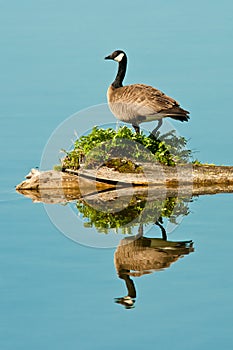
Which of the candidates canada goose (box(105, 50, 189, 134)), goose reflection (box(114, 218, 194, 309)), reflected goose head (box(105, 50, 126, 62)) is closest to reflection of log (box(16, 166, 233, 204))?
canada goose (box(105, 50, 189, 134))

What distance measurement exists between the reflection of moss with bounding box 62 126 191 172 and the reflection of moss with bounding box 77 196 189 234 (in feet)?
3.92

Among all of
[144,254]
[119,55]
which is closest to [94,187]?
[119,55]

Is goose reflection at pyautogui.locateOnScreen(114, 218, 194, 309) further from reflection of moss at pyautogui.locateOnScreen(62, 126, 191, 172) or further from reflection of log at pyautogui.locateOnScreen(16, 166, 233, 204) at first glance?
reflection of moss at pyautogui.locateOnScreen(62, 126, 191, 172)

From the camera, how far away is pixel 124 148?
69.1 ft

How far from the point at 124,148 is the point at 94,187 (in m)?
0.99

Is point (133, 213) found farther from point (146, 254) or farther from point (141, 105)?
point (141, 105)

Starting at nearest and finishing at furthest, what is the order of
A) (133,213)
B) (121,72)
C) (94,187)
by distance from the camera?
1. (133,213)
2. (94,187)
3. (121,72)

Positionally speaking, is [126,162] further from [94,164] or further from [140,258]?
[140,258]

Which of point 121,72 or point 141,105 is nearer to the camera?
point 141,105

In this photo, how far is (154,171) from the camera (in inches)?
823

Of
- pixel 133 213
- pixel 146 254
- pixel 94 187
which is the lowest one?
pixel 146 254

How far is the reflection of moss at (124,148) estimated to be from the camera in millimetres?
21016

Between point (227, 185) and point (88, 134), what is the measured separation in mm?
3030

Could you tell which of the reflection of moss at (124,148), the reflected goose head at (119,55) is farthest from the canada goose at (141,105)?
the reflected goose head at (119,55)
